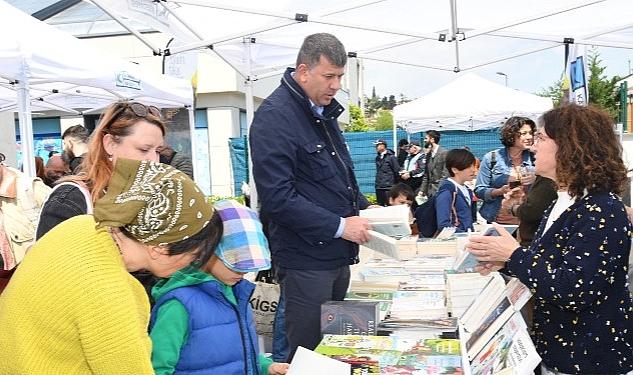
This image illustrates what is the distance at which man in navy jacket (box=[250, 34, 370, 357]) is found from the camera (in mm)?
2334

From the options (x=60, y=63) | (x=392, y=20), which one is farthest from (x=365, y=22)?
(x=60, y=63)

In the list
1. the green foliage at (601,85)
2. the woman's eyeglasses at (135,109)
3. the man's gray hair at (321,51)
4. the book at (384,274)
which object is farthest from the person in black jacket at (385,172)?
the green foliage at (601,85)

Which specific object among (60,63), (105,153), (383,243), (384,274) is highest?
(60,63)

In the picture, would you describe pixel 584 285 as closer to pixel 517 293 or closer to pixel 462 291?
pixel 517 293

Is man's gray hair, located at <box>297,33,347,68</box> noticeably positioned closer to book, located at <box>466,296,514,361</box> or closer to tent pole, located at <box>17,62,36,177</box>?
book, located at <box>466,296,514,361</box>

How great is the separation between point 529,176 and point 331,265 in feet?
8.16

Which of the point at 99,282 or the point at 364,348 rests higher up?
the point at 99,282

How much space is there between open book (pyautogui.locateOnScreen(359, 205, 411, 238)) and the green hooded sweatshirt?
0.83 m

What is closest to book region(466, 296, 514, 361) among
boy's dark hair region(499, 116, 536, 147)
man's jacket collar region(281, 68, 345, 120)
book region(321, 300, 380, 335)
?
book region(321, 300, 380, 335)

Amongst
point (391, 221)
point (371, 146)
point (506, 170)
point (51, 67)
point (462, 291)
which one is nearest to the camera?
point (391, 221)

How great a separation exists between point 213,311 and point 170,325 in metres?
0.12

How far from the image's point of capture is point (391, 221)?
7.84 feet

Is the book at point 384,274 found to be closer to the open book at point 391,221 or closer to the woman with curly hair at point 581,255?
the open book at point 391,221

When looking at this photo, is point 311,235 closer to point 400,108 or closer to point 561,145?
point 561,145
